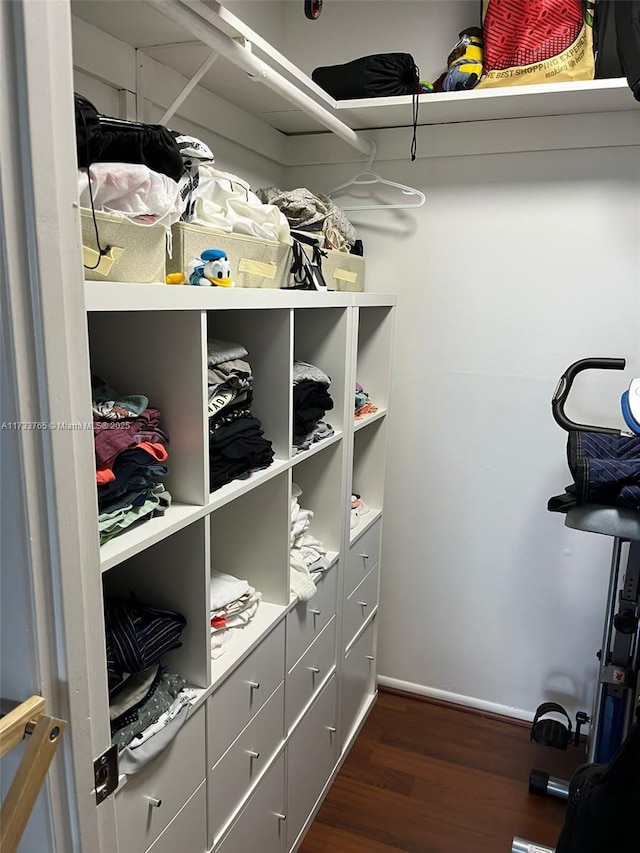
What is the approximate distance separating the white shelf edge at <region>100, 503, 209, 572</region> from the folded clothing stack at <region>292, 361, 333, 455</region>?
20.2 inches

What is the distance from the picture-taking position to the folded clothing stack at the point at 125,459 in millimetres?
972

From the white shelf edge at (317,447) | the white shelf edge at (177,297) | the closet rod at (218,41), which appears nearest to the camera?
the white shelf edge at (177,297)

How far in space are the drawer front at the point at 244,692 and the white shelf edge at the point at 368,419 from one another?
26.6 inches

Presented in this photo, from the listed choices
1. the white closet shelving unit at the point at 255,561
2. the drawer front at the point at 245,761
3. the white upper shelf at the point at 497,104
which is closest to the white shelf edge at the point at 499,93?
the white upper shelf at the point at 497,104

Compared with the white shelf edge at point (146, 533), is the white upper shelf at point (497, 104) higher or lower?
higher

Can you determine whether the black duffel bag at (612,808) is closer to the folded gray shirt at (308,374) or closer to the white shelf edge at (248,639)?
the white shelf edge at (248,639)

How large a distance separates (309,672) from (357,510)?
0.61 metres

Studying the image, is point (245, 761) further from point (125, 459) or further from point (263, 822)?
point (125, 459)

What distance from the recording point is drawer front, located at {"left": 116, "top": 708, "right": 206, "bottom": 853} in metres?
1.05

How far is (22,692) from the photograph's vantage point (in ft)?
2.37

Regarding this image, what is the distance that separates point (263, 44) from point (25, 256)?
99cm

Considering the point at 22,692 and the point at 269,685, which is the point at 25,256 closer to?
the point at 22,692

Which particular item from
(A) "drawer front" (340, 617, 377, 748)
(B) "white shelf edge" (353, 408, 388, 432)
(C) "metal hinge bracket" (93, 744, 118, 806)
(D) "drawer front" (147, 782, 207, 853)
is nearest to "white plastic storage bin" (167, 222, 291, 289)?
(B) "white shelf edge" (353, 408, 388, 432)

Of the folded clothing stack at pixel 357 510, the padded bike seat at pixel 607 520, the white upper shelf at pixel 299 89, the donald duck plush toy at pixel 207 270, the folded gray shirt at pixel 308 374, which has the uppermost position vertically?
the white upper shelf at pixel 299 89
